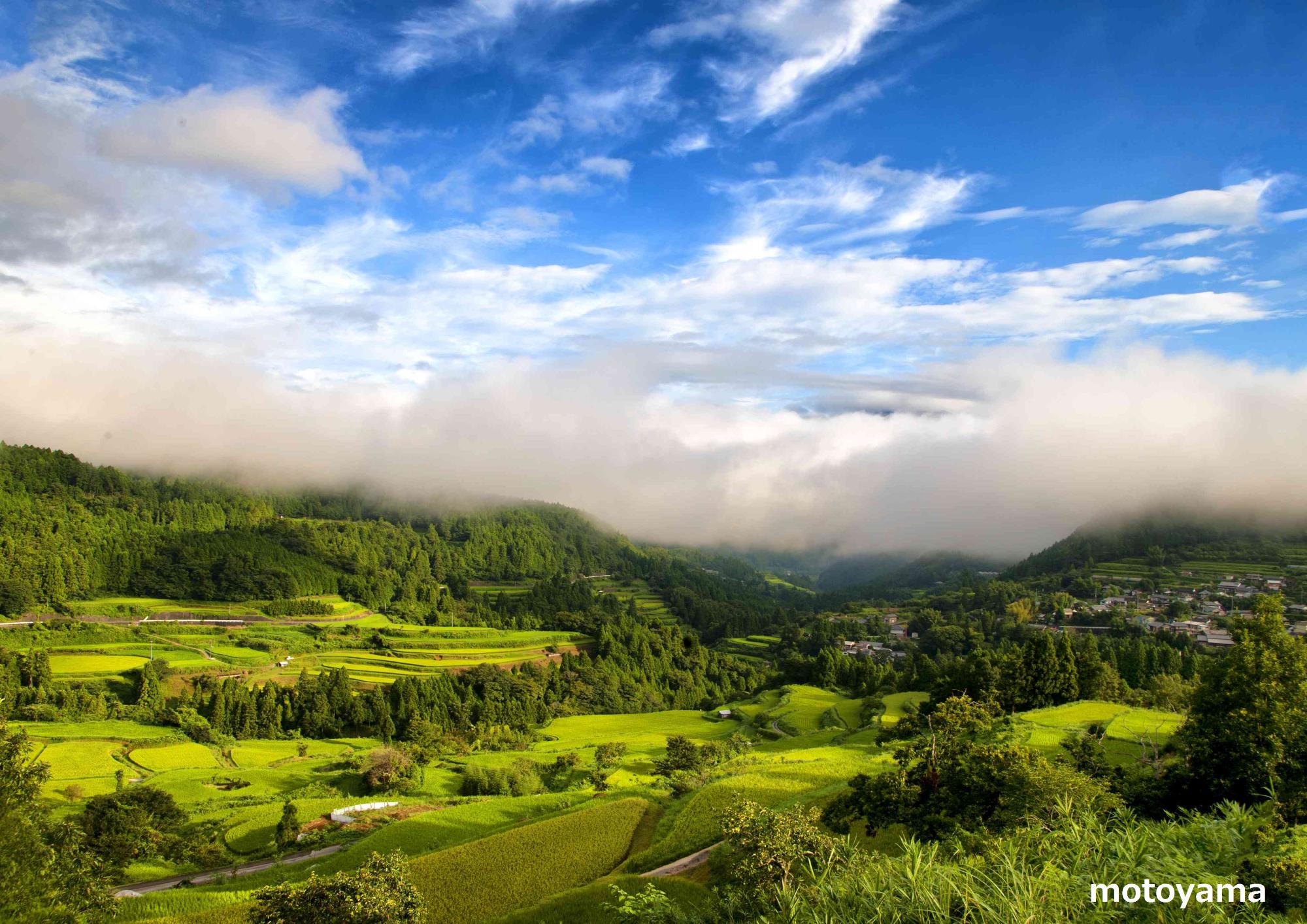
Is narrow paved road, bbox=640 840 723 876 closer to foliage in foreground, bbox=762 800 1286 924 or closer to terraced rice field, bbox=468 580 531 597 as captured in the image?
foliage in foreground, bbox=762 800 1286 924

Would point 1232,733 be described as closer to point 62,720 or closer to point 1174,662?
point 1174,662

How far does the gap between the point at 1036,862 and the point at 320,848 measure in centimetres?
3822

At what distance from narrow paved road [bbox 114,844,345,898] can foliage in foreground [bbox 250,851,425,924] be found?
67.8ft

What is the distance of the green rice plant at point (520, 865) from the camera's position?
25172 millimetres

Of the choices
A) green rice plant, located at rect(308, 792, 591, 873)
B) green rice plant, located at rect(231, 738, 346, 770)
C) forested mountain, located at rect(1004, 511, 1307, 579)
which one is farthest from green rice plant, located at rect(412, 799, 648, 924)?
forested mountain, located at rect(1004, 511, 1307, 579)

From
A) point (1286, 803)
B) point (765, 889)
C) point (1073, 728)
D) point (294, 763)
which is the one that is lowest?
point (294, 763)

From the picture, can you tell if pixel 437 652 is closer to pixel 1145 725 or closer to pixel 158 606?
pixel 158 606

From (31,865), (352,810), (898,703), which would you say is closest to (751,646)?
(898,703)

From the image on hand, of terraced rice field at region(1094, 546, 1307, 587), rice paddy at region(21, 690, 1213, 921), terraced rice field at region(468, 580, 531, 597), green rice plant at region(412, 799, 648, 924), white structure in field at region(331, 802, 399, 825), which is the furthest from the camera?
terraced rice field at region(468, 580, 531, 597)

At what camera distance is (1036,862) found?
966 centimetres

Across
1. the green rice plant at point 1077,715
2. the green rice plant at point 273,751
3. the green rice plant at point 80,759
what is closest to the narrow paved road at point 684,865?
the green rice plant at point 1077,715

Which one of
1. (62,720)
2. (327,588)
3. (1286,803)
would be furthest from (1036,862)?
(327,588)

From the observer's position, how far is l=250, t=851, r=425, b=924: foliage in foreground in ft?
53.3

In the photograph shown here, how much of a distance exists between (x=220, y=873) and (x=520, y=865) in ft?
57.7
